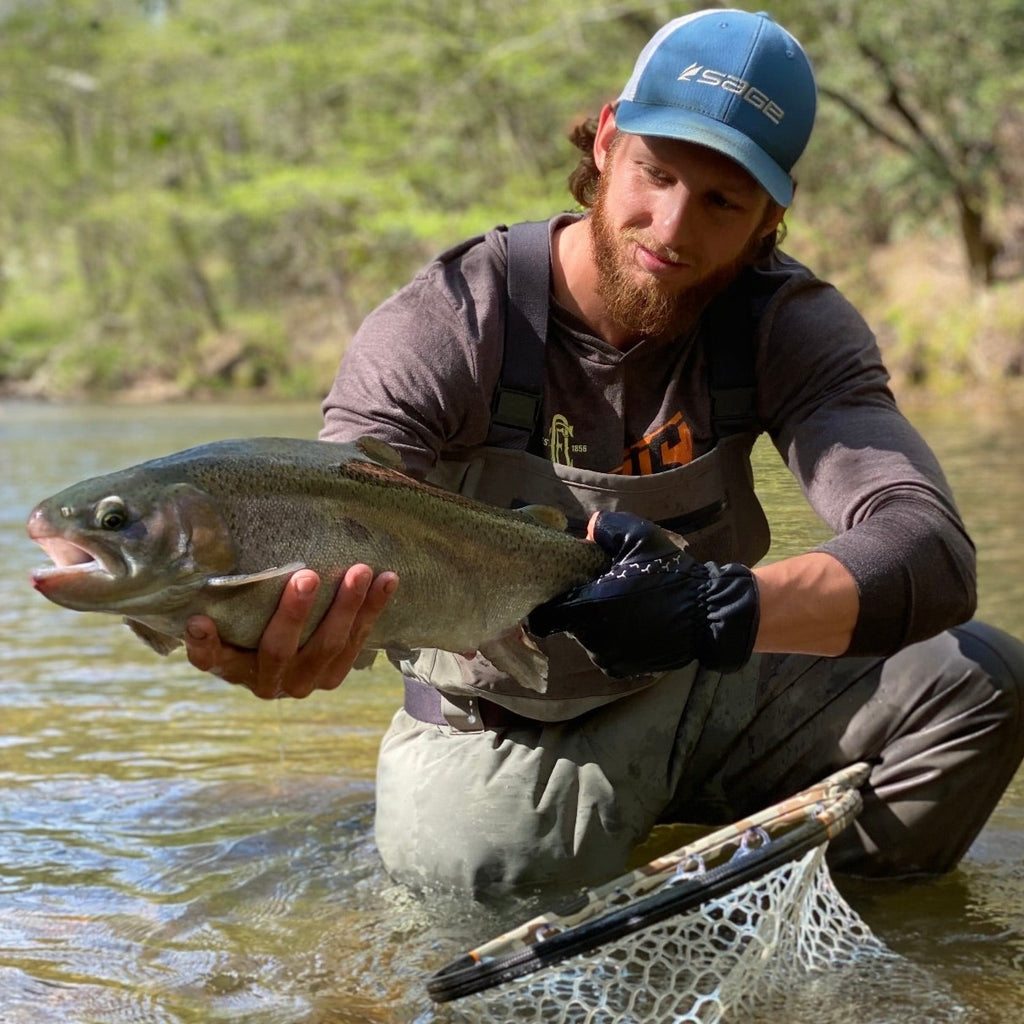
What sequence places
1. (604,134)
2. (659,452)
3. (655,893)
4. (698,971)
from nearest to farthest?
(655,893)
(698,971)
(659,452)
(604,134)

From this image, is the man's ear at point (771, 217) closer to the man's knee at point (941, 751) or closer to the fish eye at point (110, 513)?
the man's knee at point (941, 751)

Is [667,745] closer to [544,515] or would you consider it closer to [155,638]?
[544,515]

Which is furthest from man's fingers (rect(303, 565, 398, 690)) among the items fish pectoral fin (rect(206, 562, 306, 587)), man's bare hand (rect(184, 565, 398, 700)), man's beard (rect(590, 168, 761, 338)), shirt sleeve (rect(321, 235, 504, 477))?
man's beard (rect(590, 168, 761, 338))

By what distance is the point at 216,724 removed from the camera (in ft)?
16.5

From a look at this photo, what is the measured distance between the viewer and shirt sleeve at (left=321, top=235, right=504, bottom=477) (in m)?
2.93

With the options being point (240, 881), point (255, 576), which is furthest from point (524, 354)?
point (240, 881)

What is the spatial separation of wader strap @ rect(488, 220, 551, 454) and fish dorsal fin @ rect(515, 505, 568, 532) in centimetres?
47

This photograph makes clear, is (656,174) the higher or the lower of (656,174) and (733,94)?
the lower

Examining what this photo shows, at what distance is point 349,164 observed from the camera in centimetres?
3000

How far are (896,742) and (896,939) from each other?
0.48m

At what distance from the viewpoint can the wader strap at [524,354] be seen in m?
3.14

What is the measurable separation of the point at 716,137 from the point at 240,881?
2193mm

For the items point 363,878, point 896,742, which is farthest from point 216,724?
point 896,742

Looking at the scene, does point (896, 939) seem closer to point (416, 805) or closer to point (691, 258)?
point (416, 805)
